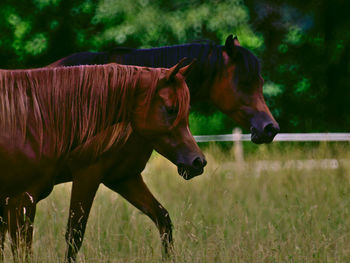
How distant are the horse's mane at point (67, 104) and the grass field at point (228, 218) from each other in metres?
0.67

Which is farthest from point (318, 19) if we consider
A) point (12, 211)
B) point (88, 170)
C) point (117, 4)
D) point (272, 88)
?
point (12, 211)

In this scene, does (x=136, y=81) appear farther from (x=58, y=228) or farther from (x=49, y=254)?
(x=58, y=228)

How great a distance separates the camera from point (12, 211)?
3645 millimetres

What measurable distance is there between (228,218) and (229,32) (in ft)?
27.7

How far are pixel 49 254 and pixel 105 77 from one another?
135 centimetres

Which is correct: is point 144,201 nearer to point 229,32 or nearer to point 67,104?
point 67,104

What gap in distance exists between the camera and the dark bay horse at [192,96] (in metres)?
4.81

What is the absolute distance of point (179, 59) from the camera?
507cm

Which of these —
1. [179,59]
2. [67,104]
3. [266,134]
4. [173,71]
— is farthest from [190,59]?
[67,104]

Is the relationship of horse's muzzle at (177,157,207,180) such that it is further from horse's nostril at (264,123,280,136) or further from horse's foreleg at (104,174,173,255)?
horse's nostril at (264,123,280,136)

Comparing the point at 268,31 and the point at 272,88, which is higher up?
the point at 268,31

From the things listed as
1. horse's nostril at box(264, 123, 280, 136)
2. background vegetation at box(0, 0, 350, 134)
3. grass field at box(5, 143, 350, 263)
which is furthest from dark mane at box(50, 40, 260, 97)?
background vegetation at box(0, 0, 350, 134)

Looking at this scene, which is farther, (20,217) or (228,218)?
(228,218)

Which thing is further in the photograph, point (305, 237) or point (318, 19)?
point (318, 19)
